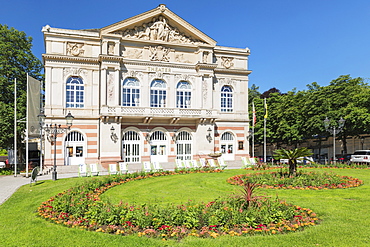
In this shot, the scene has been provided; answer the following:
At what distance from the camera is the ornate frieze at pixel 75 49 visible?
31.5 meters

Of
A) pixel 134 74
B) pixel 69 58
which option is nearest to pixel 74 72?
pixel 69 58

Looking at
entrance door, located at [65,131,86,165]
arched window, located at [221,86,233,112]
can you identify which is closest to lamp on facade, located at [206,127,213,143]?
arched window, located at [221,86,233,112]

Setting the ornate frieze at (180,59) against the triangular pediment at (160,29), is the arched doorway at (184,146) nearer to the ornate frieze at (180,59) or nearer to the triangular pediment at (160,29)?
the ornate frieze at (180,59)

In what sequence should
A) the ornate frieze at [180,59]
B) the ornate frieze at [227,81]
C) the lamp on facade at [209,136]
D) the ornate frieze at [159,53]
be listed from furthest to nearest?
the ornate frieze at [227,81]
the ornate frieze at [180,59]
the lamp on facade at [209,136]
the ornate frieze at [159,53]

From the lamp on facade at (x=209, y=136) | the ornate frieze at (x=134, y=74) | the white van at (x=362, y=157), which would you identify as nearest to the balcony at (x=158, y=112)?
the lamp on facade at (x=209, y=136)

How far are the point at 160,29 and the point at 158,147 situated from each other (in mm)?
13787

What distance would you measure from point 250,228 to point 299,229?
141 cm

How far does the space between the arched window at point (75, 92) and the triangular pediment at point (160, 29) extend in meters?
6.03

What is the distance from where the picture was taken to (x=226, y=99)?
3731cm

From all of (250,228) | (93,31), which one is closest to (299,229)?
(250,228)

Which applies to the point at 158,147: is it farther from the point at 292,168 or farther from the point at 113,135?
the point at 292,168

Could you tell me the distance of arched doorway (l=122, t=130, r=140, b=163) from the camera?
107 feet

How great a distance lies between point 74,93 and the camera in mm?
31766

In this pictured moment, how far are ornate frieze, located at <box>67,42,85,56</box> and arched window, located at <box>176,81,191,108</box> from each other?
38.2ft
